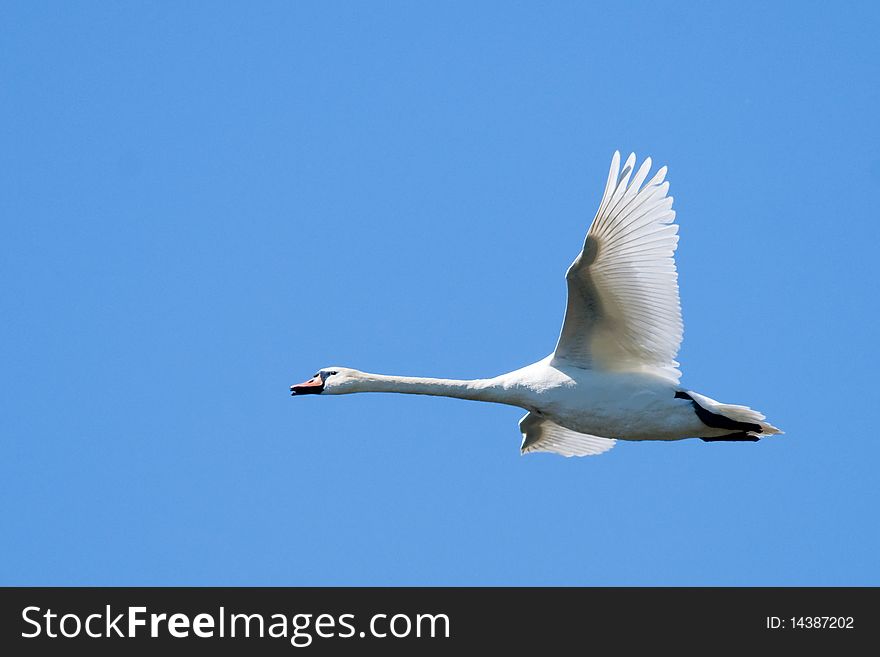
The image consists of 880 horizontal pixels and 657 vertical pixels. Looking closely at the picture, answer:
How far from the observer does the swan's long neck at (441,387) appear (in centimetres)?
2289

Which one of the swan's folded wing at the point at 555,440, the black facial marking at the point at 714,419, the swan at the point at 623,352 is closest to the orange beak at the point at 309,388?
the swan at the point at 623,352

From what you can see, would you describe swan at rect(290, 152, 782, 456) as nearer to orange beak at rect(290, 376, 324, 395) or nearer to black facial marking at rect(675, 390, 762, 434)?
black facial marking at rect(675, 390, 762, 434)

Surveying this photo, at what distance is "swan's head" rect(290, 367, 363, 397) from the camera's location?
23812 mm

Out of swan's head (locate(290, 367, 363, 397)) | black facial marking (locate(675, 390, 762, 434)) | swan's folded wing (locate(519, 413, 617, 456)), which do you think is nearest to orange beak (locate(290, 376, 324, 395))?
swan's head (locate(290, 367, 363, 397))

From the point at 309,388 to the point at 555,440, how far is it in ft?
10.3

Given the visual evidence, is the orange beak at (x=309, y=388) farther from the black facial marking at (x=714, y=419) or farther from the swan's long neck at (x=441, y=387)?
the black facial marking at (x=714, y=419)

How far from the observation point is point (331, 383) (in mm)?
23875

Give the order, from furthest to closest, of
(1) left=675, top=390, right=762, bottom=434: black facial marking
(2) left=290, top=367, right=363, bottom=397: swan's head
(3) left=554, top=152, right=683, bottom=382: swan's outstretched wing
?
(2) left=290, top=367, right=363, bottom=397: swan's head
(1) left=675, top=390, right=762, bottom=434: black facial marking
(3) left=554, top=152, right=683, bottom=382: swan's outstretched wing

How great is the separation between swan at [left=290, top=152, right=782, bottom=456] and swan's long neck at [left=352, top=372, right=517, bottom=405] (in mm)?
11

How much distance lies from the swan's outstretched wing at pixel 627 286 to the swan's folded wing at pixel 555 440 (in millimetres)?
1948

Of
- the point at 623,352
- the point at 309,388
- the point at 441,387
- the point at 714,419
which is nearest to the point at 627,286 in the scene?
the point at 623,352
